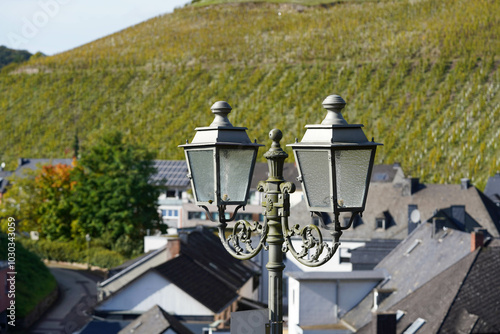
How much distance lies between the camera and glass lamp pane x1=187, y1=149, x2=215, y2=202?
527cm

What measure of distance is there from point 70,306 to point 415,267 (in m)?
19.1

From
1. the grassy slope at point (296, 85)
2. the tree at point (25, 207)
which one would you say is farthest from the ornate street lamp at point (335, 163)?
the grassy slope at point (296, 85)

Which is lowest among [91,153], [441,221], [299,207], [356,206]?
[356,206]

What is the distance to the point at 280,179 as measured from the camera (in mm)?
5035

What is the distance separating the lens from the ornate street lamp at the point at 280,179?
4.72m

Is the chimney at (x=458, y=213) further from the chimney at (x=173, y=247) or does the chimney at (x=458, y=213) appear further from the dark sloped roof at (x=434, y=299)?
the dark sloped roof at (x=434, y=299)

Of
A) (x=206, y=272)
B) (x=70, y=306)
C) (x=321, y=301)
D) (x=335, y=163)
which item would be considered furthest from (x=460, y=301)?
(x=70, y=306)

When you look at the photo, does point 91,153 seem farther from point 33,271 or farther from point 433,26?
point 433,26

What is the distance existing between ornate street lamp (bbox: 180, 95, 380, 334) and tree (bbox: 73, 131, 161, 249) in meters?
44.7

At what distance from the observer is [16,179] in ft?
196

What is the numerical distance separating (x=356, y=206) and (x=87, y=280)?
41813mm

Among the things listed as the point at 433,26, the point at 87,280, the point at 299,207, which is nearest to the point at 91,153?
the point at 87,280

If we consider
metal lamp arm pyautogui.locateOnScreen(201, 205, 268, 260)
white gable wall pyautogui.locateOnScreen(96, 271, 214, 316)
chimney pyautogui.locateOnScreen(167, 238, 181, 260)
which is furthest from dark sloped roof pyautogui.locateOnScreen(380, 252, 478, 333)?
metal lamp arm pyautogui.locateOnScreen(201, 205, 268, 260)

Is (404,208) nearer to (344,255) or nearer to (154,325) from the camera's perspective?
(344,255)
